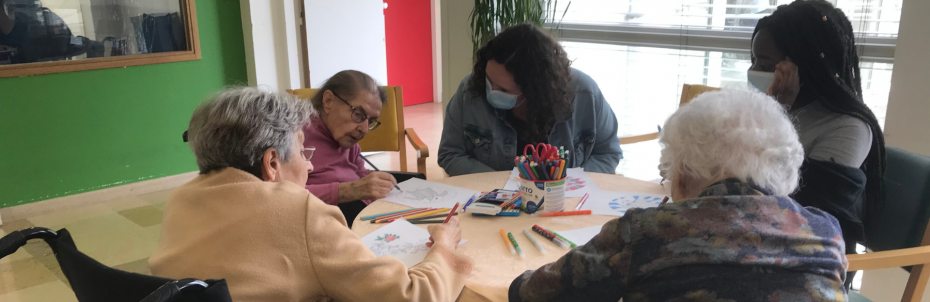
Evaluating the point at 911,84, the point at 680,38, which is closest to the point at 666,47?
the point at 680,38

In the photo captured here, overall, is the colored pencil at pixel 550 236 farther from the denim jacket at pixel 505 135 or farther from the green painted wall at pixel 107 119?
the green painted wall at pixel 107 119

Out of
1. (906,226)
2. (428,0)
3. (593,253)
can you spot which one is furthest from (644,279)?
(428,0)

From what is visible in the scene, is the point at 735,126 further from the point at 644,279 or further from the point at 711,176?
the point at 644,279

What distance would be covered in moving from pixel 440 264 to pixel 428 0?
6156mm

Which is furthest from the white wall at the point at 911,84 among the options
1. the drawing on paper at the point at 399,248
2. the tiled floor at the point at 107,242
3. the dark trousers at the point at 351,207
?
the dark trousers at the point at 351,207

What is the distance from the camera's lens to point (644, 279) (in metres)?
0.96

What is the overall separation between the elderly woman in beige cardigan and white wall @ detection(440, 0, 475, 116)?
2793 millimetres

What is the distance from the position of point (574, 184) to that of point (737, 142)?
91 centimetres

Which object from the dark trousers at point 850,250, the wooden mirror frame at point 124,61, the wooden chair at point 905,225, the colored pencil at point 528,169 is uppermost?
the wooden mirror frame at point 124,61

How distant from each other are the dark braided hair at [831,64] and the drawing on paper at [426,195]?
107 centimetres

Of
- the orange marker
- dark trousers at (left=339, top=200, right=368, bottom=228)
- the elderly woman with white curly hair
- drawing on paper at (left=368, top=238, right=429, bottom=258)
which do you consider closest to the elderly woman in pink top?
dark trousers at (left=339, top=200, right=368, bottom=228)

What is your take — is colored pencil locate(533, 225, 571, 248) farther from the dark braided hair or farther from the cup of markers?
the dark braided hair

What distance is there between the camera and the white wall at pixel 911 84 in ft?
6.79

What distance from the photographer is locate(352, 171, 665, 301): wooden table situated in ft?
4.15
